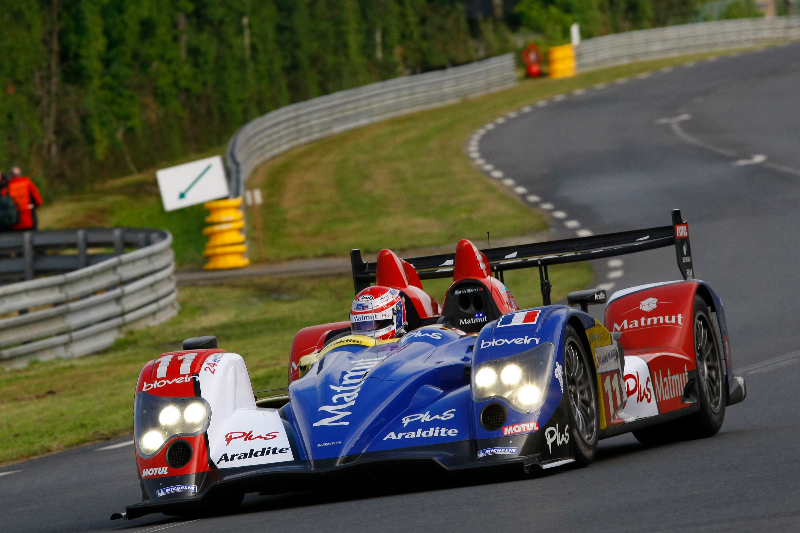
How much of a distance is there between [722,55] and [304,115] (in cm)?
1784

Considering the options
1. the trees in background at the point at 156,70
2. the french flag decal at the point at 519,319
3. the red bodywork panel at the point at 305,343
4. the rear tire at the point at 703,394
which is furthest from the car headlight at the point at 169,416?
the trees in background at the point at 156,70

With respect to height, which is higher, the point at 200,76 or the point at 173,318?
the point at 200,76

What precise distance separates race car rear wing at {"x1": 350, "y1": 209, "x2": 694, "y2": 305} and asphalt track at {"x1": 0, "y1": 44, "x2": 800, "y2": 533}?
1205 millimetres

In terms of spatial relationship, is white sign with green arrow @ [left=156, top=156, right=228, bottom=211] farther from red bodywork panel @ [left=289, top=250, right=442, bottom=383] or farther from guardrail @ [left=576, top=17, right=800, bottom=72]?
guardrail @ [left=576, top=17, right=800, bottom=72]

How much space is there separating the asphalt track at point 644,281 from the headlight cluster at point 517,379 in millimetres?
399

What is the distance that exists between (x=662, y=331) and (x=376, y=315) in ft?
6.34

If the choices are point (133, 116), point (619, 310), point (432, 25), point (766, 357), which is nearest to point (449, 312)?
point (619, 310)

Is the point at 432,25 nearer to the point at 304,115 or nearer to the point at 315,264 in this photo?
the point at 304,115

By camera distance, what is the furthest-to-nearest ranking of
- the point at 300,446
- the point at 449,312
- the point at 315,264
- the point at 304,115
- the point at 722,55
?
1. the point at 722,55
2. the point at 304,115
3. the point at 315,264
4. the point at 449,312
5. the point at 300,446

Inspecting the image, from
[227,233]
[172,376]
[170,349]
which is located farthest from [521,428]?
[227,233]

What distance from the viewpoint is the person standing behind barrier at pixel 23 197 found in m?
22.5

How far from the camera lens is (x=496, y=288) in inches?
340

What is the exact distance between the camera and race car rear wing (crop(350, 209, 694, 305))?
9461 mm

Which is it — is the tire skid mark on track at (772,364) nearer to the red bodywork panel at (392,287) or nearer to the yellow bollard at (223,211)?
the red bodywork panel at (392,287)
